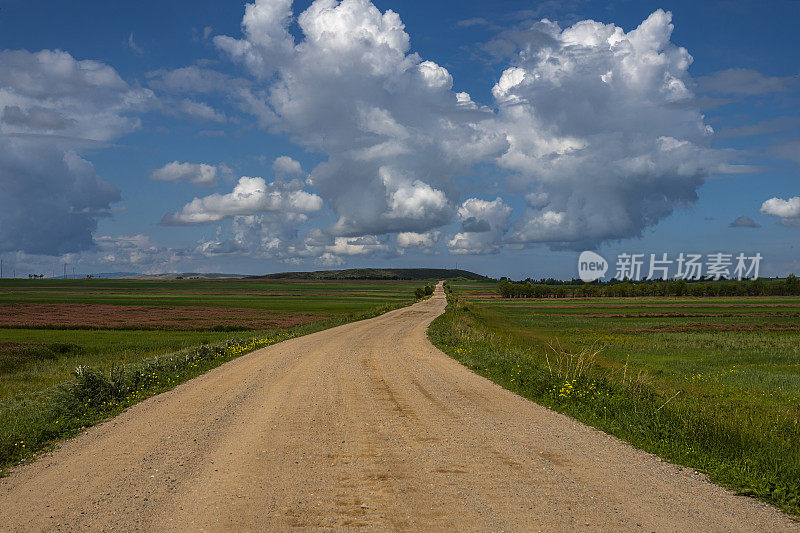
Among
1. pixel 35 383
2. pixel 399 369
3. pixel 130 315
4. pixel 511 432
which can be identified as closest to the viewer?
pixel 511 432

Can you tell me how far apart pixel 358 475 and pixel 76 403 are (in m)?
9.02

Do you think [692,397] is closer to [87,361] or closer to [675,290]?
[87,361]

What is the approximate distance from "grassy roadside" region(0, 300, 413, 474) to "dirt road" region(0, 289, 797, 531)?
0.53 metres

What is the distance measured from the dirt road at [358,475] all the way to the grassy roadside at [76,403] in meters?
0.53

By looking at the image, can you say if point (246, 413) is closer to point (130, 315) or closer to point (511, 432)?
point (511, 432)

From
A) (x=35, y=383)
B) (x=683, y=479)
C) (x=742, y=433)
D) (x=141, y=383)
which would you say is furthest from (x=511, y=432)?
(x=35, y=383)

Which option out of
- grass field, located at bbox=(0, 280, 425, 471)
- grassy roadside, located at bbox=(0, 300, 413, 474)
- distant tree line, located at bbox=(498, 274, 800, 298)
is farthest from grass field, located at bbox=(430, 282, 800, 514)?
distant tree line, located at bbox=(498, 274, 800, 298)

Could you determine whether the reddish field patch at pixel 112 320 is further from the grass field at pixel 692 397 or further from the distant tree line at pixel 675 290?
the distant tree line at pixel 675 290

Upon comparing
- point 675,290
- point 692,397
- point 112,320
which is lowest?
point 112,320

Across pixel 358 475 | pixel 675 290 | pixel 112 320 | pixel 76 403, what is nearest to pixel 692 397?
pixel 358 475

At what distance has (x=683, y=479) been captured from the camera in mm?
7723

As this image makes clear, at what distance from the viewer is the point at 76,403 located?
12727 mm

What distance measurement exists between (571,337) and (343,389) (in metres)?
32.9

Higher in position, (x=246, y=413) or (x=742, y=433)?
(x=742, y=433)
